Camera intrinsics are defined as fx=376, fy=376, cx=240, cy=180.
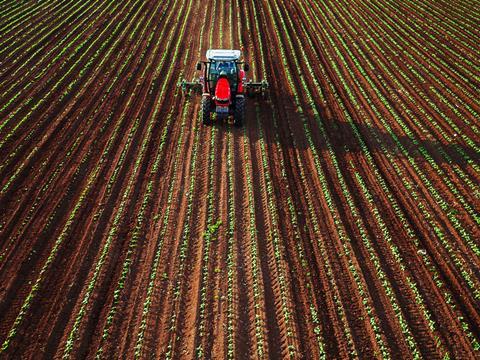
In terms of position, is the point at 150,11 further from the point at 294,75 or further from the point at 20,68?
the point at 294,75

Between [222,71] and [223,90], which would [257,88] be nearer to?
[222,71]

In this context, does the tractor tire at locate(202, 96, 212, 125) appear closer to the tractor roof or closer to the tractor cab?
the tractor cab

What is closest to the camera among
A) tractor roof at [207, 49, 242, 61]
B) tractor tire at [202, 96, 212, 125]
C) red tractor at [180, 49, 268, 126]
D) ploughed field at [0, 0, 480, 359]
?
ploughed field at [0, 0, 480, 359]

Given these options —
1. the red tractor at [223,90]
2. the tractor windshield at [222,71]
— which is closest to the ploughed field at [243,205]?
the red tractor at [223,90]

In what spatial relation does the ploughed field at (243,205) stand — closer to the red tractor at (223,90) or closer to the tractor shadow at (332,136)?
the tractor shadow at (332,136)

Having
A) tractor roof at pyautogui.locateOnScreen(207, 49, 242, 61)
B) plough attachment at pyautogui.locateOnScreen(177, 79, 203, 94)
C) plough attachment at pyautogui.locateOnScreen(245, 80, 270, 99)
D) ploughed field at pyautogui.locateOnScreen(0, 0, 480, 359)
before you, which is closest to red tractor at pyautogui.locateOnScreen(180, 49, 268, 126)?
tractor roof at pyautogui.locateOnScreen(207, 49, 242, 61)

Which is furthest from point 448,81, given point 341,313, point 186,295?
point 186,295
